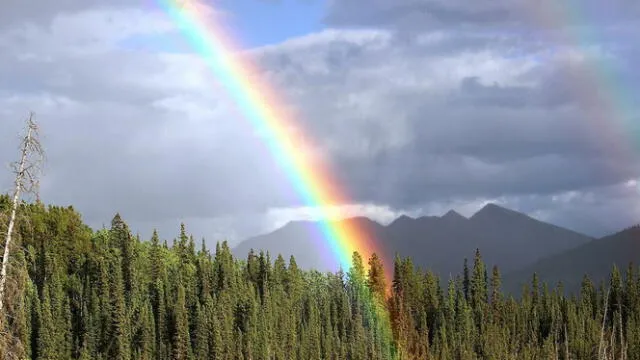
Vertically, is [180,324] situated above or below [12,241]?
above

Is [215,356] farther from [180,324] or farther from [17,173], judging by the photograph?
[17,173]

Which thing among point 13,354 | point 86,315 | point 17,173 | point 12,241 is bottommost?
point 13,354

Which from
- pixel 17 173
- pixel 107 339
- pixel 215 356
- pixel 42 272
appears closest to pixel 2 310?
Result: pixel 17 173

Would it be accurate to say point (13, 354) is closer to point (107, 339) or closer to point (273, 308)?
point (107, 339)

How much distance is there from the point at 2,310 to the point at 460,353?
182 m

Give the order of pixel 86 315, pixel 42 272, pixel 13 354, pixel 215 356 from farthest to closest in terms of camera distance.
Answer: pixel 42 272
pixel 86 315
pixel 215 356
pixel 13 354

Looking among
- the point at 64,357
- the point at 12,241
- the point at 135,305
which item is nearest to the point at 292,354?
the point at 135,305

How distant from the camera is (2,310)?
942 inches

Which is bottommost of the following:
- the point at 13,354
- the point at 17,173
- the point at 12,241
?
the point at 13,354

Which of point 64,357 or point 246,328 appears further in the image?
point 246,328

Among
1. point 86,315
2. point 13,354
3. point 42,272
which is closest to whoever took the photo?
point 13,354

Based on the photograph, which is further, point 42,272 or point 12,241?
point 42,272

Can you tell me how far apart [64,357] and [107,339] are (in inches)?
374

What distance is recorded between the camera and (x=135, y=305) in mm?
184875
